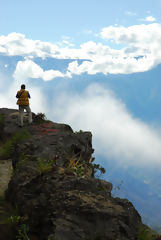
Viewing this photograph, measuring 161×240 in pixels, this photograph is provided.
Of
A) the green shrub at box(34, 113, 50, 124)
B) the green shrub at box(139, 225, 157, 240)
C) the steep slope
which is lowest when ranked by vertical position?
the green shrub at box(139, 225, 157, 240)

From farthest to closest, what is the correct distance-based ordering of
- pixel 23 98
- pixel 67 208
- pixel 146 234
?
pixel 23 98 < pixel 146 234 < pixel 67 208

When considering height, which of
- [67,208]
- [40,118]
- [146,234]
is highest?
[40,118]

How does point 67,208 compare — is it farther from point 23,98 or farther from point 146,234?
point 23,98

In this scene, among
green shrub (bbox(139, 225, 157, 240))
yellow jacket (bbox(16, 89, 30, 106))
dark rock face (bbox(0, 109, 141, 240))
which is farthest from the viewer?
yellow jacket (bbox(16, 89, 30, 106))

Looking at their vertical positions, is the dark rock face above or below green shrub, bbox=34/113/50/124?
below

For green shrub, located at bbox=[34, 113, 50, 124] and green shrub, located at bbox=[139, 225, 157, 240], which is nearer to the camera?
green shrub, located at bbox=[139, 225, 157, 240]

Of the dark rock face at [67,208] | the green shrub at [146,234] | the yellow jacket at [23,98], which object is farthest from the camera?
the yellow jacket at [23,98]

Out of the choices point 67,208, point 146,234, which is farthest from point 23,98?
point 146,234

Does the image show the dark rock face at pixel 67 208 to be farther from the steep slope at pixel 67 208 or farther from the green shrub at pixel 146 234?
the green shrub at pixel 146 234

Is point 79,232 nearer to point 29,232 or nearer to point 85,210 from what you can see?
point 85,210

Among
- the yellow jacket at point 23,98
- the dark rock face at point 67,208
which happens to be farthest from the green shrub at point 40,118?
the dark rock face at point 67,208

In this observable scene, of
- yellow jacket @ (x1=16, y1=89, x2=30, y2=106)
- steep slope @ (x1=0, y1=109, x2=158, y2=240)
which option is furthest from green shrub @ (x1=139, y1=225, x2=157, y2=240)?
yellow jacket @ (x1=16, y1=89, x2=30, y2=106)

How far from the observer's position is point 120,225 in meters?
5.46

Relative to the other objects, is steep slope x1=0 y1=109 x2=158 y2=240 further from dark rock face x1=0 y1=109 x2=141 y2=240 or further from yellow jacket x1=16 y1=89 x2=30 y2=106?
yellow jacket x1=16 y1=89 x2=30 y2=106
